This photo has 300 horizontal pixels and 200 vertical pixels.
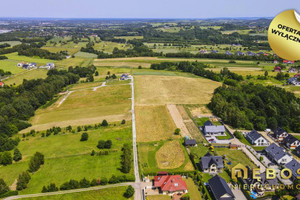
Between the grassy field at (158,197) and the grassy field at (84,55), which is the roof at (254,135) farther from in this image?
the grassy field at (84,55)

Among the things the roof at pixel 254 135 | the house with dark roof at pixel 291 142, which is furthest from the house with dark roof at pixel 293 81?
the roof at pixel 254 135

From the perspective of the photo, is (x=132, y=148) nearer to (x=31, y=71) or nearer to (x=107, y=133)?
(x=107, y=133)

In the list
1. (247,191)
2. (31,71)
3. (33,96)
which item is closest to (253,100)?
(247,191)

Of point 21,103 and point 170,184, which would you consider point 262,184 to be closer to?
point 170,184

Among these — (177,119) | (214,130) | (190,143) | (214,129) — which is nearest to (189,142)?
(190,143)

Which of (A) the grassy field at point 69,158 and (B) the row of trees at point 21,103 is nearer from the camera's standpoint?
(A) the grassy field at point 69,158

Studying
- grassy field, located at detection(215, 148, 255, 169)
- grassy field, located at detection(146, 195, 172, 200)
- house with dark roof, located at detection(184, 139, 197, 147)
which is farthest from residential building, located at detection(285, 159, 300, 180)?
grassy field, located at detection(146, 195, 172, 200)

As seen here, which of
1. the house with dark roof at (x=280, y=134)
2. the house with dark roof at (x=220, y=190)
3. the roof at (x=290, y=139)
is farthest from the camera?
the house with dark roof at (x=280, y=134)
